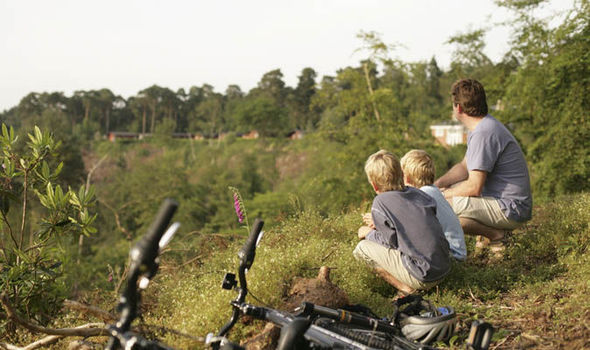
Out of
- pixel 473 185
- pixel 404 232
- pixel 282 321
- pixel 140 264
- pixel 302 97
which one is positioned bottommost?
pixel 282 321

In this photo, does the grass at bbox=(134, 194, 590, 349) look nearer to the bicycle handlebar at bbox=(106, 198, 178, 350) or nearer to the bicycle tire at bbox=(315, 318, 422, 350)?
the bicycle tire at bbox=(315, 318, 422, 350)

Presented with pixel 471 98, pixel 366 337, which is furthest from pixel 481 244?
pixel 366 337

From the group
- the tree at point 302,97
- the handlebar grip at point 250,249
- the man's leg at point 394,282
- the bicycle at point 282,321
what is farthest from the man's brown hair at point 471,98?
the tree at point 302,97

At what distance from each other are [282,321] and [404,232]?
65.5 inches

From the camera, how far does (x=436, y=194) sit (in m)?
4.73

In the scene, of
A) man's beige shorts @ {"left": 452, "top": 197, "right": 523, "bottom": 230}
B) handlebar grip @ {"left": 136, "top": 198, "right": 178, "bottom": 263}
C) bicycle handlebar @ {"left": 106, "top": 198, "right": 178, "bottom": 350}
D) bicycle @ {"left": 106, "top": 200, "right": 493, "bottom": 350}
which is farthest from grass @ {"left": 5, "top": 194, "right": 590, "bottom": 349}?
handlebar grip @ {"left": 136, "top": 198, "right": 178, "bottom": 263}

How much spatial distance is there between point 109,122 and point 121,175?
252 feet

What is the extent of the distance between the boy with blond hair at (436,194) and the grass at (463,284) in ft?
1.18

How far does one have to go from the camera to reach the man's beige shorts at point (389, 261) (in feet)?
13.8

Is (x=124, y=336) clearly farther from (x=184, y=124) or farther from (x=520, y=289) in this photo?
(x=184, y=124)

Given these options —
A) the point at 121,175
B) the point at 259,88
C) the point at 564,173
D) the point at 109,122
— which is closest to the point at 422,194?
the point at 564,173

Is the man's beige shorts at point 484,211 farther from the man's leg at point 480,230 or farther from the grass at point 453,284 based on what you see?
the grass at point 453,284

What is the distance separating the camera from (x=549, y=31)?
16156 millimetres

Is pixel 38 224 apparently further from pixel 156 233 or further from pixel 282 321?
pixel 156 233
